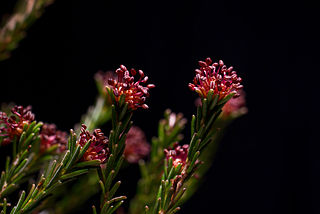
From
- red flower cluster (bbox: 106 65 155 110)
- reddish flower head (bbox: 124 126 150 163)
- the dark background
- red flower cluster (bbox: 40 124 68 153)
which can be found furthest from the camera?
the dark background

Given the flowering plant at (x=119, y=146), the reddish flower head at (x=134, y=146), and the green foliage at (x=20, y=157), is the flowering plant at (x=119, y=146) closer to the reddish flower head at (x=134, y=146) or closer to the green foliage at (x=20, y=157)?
the green foliage at (x=20, y=157)

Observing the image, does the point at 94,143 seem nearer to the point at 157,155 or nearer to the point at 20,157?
the point at 20,157

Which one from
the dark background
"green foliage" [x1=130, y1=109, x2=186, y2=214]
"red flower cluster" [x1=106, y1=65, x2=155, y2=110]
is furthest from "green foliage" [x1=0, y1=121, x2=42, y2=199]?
the dark background

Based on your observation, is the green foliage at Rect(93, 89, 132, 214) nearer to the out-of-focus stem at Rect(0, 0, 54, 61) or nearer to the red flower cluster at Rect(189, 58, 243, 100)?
the red flower cluster at Rect(189, 58, 243, 100)

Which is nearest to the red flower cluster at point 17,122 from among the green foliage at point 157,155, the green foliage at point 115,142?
the green foliage at point 115,142

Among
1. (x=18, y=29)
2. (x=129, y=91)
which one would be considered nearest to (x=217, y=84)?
(x=129, y=91)

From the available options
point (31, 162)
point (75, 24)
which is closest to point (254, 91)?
point (75, 24)
